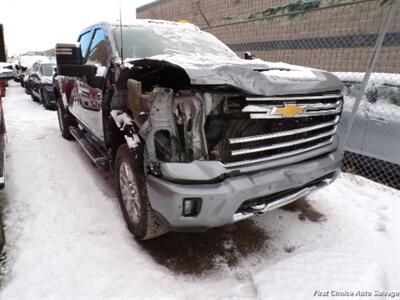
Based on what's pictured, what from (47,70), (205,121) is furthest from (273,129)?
(47,70)

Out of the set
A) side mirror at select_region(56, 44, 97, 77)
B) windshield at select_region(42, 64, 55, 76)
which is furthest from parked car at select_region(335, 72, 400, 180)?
windshield at select_region(42, 64, 55, 76)

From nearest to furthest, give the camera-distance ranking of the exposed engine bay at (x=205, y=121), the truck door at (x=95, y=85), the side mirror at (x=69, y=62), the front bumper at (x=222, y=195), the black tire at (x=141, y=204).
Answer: the front bumper at (x=222, y=195)
the exposed engine bay at (x=205, y=121)
the black tire at (x=141, y=204)
the side mirror at (x=69, y=62)
the truck door at (x=95, y=85)

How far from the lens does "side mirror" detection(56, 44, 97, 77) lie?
10.7 ft

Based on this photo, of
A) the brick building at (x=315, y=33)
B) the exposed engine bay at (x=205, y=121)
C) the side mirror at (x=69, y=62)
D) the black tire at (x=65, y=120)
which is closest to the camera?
the exposed engine bay at (x=205, y=121)

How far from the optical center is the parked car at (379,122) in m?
4.23

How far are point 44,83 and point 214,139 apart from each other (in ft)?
30.5

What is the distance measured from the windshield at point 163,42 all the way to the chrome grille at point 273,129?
4.84 feet

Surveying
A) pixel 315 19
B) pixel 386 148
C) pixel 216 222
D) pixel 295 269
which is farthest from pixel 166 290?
pixel 315 19

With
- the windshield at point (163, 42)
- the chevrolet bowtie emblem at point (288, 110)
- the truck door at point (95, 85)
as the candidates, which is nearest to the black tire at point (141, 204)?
the truck door at point (95, 85)

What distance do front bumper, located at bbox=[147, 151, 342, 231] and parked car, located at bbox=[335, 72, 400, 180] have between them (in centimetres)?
236

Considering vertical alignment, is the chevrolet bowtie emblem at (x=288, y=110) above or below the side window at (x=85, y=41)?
below

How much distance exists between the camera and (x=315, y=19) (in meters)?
9.17

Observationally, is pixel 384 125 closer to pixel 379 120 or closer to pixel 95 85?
pixel 379 120

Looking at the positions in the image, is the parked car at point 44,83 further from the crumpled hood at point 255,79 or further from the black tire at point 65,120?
the crumpled hood at point 255,79
